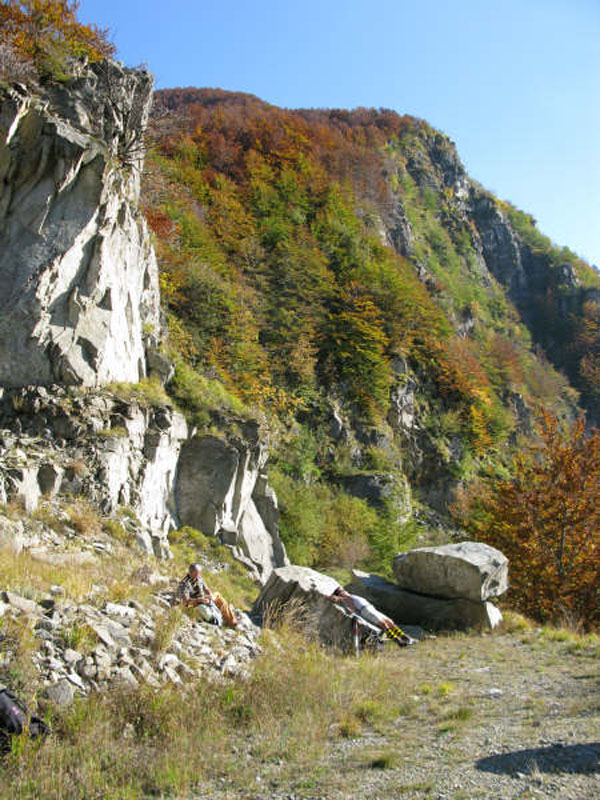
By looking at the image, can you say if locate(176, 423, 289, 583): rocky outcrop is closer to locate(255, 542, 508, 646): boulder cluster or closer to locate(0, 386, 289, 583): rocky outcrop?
locate(0, 386, 289, 583): rocky outcrop

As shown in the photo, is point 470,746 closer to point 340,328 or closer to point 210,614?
point 210,614

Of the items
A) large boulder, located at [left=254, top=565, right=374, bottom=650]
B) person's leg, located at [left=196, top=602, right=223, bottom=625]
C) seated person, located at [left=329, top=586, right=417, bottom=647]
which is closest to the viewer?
person's leg, located at [left=196, top=602, right=223, bottom=625]

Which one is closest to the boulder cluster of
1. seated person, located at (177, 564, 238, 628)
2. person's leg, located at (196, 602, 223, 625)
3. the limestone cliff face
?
seated person, located at (177, 564, 238, 628)

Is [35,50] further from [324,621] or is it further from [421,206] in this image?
[421,206]

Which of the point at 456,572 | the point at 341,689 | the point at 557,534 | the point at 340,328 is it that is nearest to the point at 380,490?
the point at 340,328

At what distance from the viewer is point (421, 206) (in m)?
61.1

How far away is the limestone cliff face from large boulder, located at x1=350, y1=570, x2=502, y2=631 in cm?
872

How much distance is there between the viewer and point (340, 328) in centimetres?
3238

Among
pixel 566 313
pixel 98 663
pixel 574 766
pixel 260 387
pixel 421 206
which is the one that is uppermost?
pixel 421 206

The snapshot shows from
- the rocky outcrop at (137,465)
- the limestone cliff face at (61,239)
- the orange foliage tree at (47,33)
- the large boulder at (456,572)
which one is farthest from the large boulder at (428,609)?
the orange foliage tree at (47,33)

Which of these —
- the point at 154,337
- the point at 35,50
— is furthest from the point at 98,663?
the point at 35,50

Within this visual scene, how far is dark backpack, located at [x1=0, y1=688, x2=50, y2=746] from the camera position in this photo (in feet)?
12.4

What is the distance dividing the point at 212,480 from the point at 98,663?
1069cm

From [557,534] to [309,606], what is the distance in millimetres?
8816
